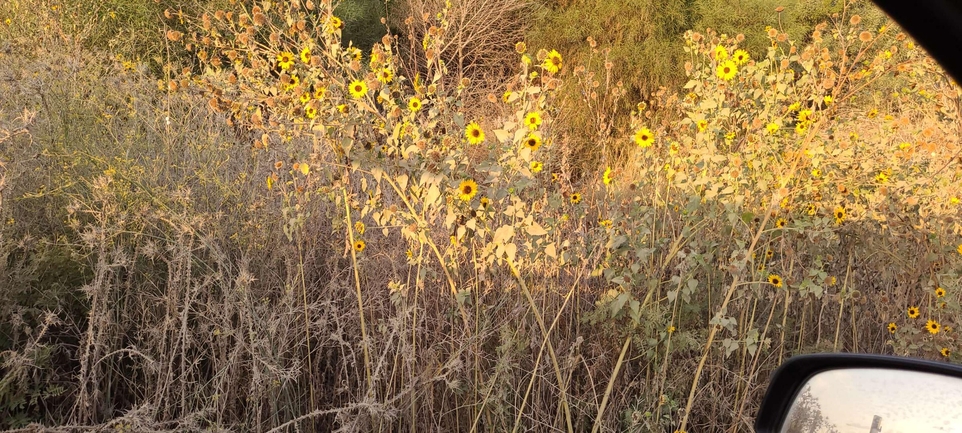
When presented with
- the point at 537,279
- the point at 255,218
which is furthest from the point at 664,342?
the point at 255,218

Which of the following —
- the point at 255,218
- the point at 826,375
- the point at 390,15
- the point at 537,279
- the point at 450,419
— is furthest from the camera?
the point at 390,15

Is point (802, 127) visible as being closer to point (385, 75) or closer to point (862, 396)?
point (385, 75)

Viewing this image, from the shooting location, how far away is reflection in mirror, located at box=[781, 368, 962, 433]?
771mm

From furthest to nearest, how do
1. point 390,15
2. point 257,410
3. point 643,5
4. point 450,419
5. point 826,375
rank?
point 390,15, point 643,5, point 450,419, point 257,410, point 826,375

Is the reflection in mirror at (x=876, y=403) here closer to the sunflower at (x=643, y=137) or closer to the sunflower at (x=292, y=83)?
the sunflower at (x=292, y=83)

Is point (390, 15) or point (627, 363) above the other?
point (390, 15)

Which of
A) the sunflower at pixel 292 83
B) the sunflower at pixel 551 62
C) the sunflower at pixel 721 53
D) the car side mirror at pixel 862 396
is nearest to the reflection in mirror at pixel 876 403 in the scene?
the car side mirror at pixel 862 396

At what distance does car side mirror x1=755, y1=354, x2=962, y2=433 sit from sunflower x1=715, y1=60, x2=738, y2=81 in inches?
78.8

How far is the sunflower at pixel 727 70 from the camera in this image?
9.30ft

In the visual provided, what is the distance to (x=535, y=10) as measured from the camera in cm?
1153

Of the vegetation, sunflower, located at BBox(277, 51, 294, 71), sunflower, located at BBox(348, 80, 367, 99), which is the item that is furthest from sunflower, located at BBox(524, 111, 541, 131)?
sunflower, located at BBox(277, 51, 294, 71)

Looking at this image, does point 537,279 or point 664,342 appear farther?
point 537,279

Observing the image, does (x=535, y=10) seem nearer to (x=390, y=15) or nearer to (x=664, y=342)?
(x=390, y=15)

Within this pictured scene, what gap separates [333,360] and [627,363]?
3.40 ft
